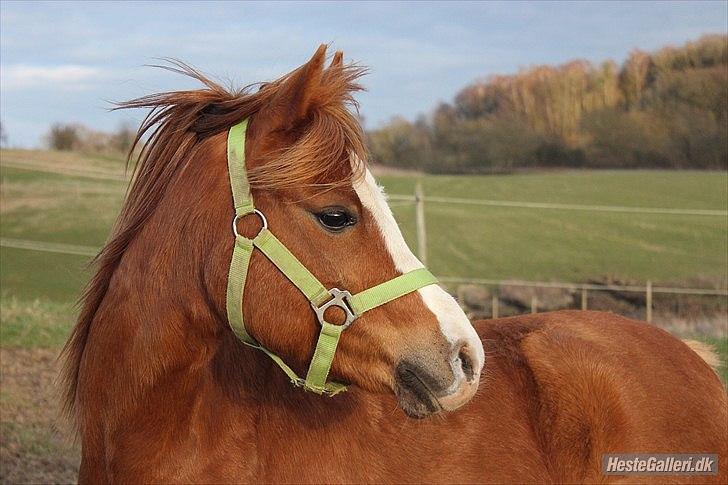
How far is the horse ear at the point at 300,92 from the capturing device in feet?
6.84

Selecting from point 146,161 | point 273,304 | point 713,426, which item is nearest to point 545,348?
point 713,426

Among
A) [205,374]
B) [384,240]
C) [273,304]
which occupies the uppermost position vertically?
[384,240]

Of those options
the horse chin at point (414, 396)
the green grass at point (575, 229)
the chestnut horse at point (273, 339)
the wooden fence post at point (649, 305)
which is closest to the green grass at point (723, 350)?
the wooden fence post at point (649, 305)

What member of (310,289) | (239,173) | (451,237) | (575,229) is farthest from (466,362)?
(451,237)

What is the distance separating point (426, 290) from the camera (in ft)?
7.04

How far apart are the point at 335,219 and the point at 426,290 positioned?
0.35 m

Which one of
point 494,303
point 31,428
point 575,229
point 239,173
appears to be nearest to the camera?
point 239,173

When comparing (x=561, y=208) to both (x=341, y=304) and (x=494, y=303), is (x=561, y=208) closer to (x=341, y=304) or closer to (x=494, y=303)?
(x=494, y=303)

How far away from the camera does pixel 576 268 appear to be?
1448 cm

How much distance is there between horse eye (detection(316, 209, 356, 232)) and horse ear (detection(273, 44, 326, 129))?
31 cm

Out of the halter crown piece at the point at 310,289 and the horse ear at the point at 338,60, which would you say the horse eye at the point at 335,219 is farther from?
the horse ear at the point at 338,60

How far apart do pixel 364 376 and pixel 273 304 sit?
35 cm

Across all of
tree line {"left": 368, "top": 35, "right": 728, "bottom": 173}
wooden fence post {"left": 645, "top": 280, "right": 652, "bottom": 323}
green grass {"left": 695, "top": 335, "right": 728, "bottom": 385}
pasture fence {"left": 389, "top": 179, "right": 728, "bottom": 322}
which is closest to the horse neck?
green grass {"left": 695, "top": 335, "right": 728, "bottom": 385}

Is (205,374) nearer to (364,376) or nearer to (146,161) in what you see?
(364,376)
